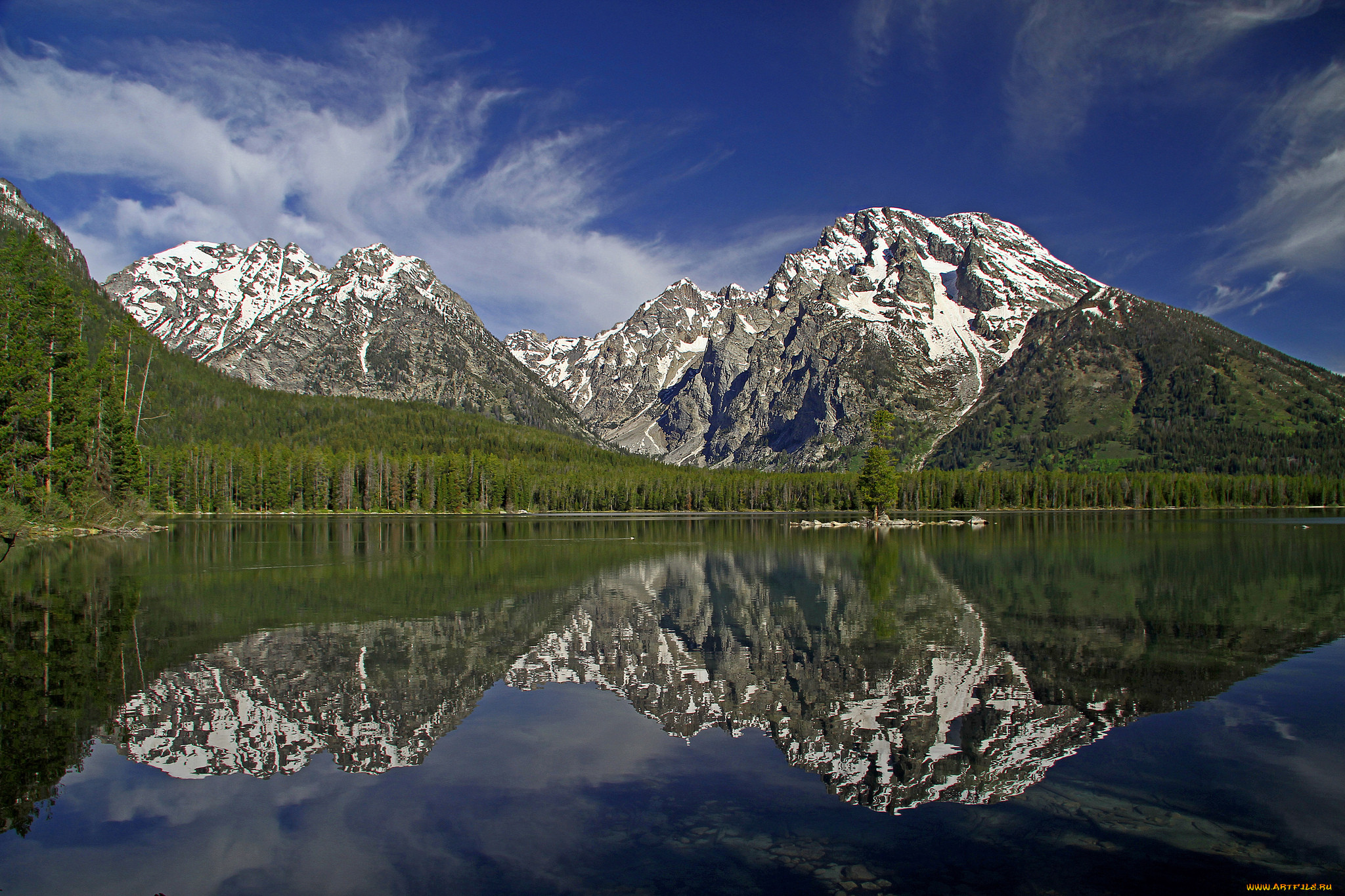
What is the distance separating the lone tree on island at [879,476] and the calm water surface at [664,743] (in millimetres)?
83169

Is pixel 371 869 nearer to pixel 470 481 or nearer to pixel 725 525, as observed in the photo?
pixel 725 525

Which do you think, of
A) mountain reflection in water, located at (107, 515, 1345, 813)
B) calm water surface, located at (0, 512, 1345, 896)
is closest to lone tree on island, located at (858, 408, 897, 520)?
calm water surface, located at (0, 512, 1345, 896)

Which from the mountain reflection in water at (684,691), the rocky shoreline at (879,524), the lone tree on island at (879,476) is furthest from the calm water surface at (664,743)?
the lone tree on island at (879,476)

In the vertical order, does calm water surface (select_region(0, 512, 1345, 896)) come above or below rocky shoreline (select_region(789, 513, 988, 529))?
above

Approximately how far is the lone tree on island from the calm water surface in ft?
273

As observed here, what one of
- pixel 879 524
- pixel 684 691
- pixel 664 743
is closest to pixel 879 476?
pixel 879 524

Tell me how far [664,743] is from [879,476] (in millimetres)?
107769

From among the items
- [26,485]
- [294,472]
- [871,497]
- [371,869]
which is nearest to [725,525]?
[871,497]

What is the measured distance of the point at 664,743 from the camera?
628 inches

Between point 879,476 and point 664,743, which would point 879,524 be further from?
point 664,743

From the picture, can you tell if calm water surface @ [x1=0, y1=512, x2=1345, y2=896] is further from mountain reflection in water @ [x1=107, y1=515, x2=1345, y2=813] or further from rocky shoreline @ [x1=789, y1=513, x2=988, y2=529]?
rocky shoreline @ [x1=789, y1=513, x2=988, y2=529]

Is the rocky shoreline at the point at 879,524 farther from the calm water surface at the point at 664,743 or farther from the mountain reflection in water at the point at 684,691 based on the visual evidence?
the mountain reflection in water at the point at 684,691

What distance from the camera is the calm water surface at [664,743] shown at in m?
10.4

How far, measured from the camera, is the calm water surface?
1036 cm
